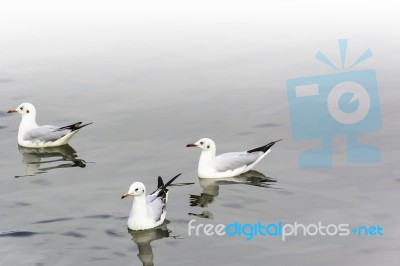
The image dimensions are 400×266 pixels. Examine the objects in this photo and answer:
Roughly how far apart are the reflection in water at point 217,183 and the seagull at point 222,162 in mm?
112

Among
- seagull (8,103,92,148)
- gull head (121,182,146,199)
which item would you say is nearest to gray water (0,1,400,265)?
seagull (8,103,92,148)

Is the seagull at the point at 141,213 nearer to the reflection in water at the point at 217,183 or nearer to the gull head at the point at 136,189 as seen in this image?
the gull head at the point at 136,189

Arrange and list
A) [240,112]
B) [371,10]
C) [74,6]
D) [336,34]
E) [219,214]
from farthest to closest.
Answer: [74,6] → [371,10] → [336,34] → [240,112] → [219,214]

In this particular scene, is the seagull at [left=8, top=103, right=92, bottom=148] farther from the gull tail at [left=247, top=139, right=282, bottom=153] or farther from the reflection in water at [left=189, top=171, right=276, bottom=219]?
the gull tail at [left=247, top=139, right=282, bottom=153]

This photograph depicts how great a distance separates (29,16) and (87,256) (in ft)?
108

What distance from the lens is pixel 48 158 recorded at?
896 inches

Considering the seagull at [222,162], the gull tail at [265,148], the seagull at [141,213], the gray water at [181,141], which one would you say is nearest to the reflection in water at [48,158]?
the gray water at [181,141]

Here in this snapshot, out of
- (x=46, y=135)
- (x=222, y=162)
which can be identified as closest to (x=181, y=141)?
(x=222, y=162)

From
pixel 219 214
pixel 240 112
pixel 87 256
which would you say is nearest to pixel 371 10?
pixel 240 112

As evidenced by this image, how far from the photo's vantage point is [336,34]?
37438 mm

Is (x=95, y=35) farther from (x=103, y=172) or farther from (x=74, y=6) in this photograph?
(x=103, y=172)

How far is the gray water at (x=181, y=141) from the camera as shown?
1648 centimetres

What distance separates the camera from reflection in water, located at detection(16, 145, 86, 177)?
21720mm

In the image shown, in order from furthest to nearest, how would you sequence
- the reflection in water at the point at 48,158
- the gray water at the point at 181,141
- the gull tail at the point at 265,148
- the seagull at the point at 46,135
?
the seagull at the point at 46,135 → the reflection in water at the point at 48,158 → the gull tail at the point at 265,148 → the gray water at the point at 181,141
